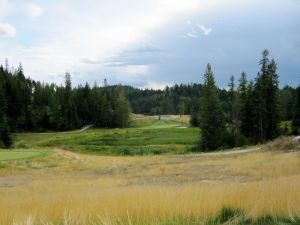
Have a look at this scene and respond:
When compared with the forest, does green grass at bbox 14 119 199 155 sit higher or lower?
lower

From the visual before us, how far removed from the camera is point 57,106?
4722 inches

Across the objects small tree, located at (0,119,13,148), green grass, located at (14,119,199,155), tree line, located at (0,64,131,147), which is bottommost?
green grass, located at (14,119,199,155)

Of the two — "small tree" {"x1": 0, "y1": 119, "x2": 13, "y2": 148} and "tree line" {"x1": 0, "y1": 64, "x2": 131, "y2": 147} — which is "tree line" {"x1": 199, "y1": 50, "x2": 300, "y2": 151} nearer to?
"small tree" {"x1": 0, "y1": 119, "x2": 13, "y2": 148}

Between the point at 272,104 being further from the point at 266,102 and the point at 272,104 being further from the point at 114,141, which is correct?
the point at 114,141

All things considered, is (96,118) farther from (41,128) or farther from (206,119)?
(206,119)

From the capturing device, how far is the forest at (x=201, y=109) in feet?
232

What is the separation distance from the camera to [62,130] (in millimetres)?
121062

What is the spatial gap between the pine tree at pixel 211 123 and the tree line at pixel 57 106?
42.8m

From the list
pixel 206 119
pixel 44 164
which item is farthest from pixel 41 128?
pixel 44 164

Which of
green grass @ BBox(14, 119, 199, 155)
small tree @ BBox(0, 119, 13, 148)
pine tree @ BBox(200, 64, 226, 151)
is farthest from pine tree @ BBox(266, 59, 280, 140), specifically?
small tree @ BBox(0, 119, 13, 148)

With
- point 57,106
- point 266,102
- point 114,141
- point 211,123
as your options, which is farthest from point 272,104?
point 57,106

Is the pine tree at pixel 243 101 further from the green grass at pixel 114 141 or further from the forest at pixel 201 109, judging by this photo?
the green grass at pixel 114 141

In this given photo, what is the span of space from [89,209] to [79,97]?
12874cm

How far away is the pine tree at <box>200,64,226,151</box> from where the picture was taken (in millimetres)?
69312
